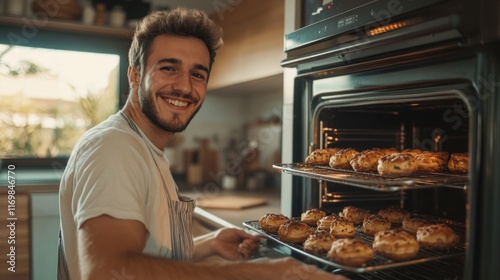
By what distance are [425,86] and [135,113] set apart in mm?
783

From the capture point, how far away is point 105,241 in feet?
2.84

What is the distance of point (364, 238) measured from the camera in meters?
1.15

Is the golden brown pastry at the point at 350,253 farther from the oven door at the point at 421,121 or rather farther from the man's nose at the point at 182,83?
the man's nose at the point at 182,83

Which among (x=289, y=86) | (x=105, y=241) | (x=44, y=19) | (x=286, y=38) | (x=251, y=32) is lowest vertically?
(x=105, y=241)

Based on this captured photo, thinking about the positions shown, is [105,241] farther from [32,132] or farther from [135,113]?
[32,132]

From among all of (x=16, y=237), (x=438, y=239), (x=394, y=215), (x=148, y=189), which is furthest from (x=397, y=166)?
(x=16, y=237)

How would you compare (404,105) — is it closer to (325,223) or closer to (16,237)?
(325,223)

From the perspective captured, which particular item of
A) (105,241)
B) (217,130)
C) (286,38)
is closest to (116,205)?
(105,241)

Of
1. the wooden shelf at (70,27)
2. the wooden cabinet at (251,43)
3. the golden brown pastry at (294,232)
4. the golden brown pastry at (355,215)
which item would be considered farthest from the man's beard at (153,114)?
the wooden shelf at (70,27)

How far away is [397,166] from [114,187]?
0.65 m

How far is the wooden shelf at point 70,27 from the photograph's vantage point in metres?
2.91

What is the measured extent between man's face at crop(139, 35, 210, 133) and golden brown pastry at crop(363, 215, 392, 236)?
1.96 ft

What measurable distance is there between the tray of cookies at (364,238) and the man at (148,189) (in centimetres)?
9

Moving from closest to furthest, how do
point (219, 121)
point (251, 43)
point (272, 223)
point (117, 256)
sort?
1. point (117, 256)
2. point (272, 223)
3. point (251, 43)
4. point (219, 121)
